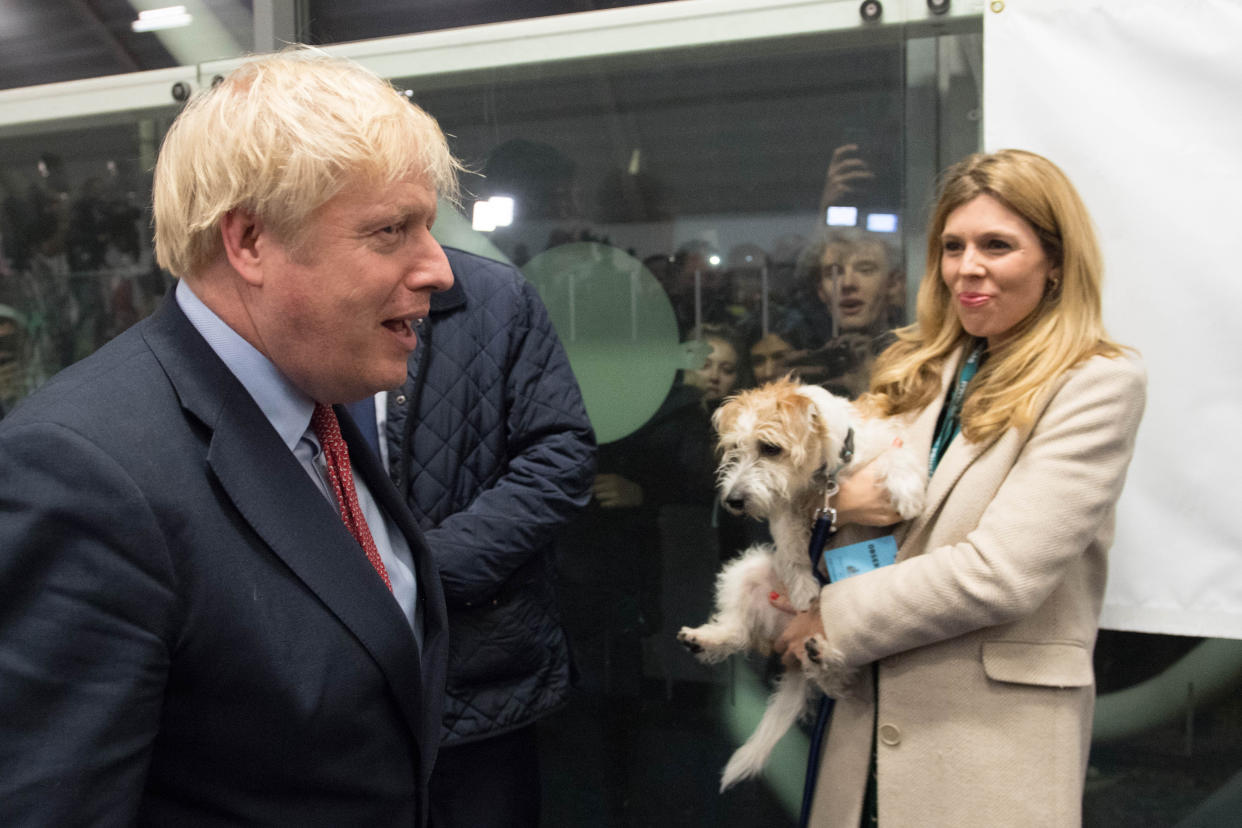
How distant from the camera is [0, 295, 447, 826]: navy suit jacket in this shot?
0.87 m

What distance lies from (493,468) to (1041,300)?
1.38m

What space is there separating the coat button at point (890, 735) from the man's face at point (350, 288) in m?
1.34

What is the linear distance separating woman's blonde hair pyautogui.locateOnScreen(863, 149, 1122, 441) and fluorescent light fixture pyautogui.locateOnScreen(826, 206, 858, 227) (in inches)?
25.1

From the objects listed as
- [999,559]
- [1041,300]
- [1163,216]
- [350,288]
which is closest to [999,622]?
[999,559]

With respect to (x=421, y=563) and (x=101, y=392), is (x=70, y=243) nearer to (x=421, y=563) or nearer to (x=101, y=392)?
(x=421, y=563)

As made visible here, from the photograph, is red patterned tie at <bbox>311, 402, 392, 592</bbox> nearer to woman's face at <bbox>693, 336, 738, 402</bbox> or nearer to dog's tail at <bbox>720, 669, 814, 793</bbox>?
dog's tail at <bbox>720, 669, 814, 793</bbox>

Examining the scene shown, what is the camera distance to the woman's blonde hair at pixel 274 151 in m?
1.08

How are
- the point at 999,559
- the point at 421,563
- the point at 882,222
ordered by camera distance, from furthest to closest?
1. the point at 882,222
2. the point at 999,559
3. the point at 421,563

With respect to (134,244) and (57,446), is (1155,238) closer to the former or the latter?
(57,446)

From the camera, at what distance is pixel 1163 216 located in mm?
2359

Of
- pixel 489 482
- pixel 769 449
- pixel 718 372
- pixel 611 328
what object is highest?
pixel 611 328

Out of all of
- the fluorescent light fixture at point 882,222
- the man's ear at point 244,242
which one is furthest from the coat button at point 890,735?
the man's ear at point 244,242

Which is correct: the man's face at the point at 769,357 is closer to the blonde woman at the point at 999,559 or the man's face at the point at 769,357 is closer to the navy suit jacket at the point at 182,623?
the blonde woman at the point at 999,559

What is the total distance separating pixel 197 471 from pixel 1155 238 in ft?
7.71
